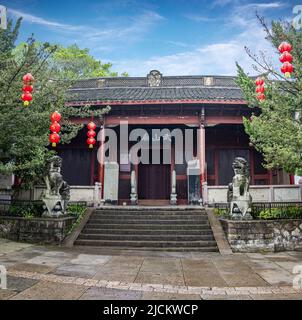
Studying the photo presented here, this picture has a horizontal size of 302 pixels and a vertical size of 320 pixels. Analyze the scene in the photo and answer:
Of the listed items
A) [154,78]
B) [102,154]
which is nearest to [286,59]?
[102,154]

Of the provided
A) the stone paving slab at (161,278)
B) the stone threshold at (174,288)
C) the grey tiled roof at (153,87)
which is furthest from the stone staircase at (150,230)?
the grey tiled roof at (153,87)

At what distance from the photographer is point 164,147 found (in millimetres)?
13414

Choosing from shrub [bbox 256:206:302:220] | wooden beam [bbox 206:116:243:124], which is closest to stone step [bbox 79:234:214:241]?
shrub [bbox 256:206:302:220]

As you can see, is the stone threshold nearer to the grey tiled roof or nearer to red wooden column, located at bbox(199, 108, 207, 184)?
red wooden column, located at bbox(199, 108, 207, 184)

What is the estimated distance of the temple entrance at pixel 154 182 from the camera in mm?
13453

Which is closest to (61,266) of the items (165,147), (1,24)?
(1,24)

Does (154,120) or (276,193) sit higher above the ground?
(154,120)

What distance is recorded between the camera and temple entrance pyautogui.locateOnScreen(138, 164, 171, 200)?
44.1 ft

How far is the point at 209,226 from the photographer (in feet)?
28.3

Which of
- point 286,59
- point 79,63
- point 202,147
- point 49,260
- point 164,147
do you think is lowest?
point 49,260

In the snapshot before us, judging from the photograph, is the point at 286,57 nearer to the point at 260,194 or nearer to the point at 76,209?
the point at 260,194

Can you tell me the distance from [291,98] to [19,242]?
8930mm

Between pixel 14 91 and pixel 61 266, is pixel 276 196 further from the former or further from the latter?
pixel 14 91

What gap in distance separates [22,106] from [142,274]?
5.44 m
